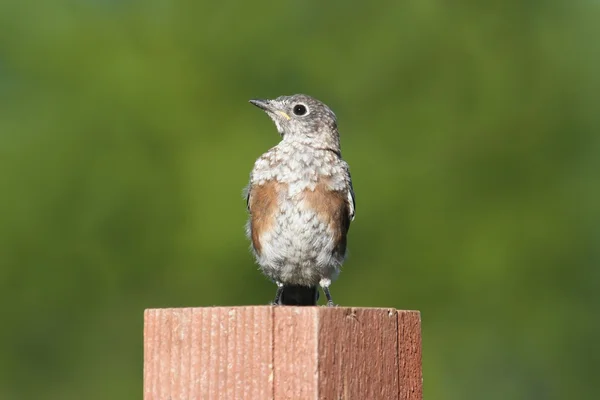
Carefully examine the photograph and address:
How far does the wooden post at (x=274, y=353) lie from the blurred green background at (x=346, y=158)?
10.1 metres

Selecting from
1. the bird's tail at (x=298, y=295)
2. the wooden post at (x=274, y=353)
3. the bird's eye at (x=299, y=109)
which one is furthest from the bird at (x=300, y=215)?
the wooden post at (x=274, y=353)

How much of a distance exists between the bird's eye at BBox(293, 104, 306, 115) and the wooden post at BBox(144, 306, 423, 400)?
10.7 feet

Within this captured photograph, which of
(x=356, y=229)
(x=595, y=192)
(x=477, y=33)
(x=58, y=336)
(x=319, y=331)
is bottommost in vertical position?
(x=319, y=331)

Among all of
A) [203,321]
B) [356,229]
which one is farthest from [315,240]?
[356,229]

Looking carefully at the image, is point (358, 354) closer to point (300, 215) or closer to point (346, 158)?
point (300, 215)

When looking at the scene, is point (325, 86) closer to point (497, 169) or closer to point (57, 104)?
point (497, 169)

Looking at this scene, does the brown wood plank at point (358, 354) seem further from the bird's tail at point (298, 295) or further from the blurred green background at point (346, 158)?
the blurred green background at point (346, 158)

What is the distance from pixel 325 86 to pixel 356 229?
2.46m

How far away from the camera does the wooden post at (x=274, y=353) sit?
329 cm

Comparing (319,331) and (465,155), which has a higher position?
(465,155)

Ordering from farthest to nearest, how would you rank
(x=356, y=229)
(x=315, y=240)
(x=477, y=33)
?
(x=477, y=33)
(x=356, y=229)
(x=315, y=240)

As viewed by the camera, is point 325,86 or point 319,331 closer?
point 319,331

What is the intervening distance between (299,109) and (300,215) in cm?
93

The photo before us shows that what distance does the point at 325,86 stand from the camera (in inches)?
597
